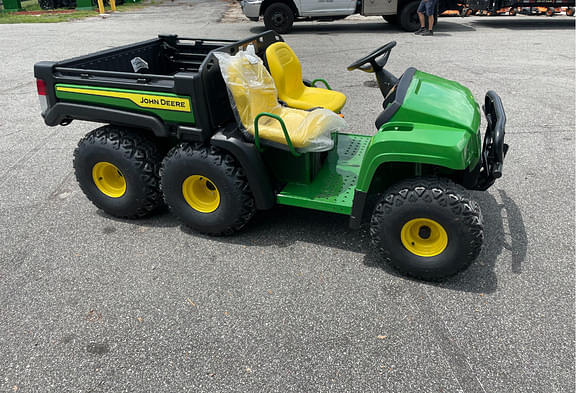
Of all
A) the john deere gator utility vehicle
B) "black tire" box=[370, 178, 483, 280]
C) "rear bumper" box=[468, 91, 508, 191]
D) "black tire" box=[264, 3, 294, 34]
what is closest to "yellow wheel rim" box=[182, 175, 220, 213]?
the john deere gator utility vehicle

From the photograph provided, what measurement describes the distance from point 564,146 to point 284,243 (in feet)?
12.0

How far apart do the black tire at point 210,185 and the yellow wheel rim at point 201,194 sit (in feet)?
0.06

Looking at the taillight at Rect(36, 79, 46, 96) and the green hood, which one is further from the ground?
the taillight at Rect(36, 79, 46, 96)

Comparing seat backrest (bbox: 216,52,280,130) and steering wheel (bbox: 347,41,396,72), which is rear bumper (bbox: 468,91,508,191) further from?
seat backrest (bbox: 216,52,280,130)

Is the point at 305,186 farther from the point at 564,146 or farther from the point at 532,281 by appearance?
the point at 564,146

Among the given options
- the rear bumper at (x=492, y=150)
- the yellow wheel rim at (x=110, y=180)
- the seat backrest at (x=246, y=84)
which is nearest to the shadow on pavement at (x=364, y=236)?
the rear bumper at (x=492, y=150)

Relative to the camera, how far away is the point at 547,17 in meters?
14.8

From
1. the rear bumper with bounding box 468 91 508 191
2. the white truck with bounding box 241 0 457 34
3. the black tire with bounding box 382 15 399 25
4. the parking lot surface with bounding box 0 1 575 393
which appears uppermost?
the white truck with bounding box 241 0 457 34

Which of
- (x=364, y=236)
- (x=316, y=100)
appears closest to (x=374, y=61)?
(x=316, y=100)

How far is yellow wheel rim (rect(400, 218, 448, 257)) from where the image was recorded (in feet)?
9.10

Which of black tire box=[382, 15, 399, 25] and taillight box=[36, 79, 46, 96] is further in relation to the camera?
black tire box=[382, 15, 399, 25]

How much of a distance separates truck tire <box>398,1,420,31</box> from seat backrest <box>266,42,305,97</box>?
9290 millimetres

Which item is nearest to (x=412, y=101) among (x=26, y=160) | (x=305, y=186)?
(x=305, y=186)

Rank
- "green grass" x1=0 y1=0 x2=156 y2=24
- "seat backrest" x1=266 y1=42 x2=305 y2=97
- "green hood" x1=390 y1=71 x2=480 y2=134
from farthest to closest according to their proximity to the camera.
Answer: "green grass" x1=0 y1=0 x2=156 y2=24
"seat backrest" x1=266 y1=42 x2=305 y2=97
"green hood" x1=390 y1=71 x2=480 y2=134
